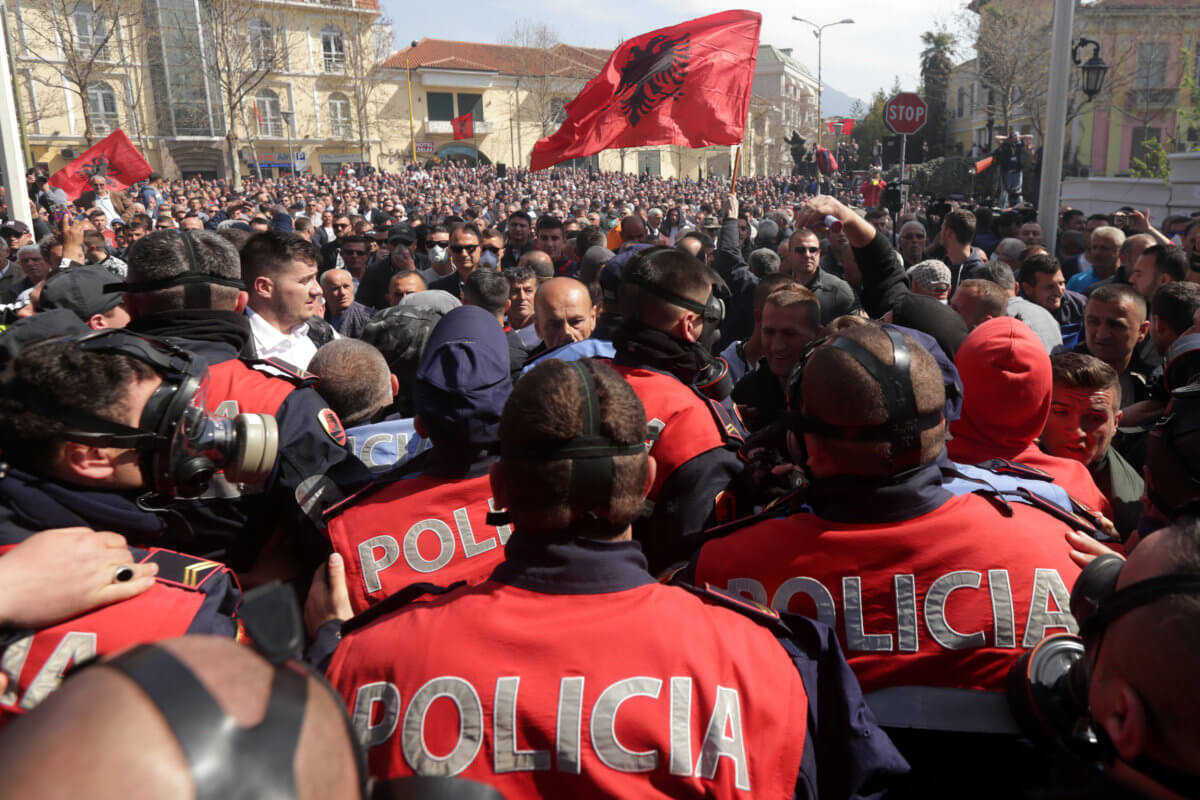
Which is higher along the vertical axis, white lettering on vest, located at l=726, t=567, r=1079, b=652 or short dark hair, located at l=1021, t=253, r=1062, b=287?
short dark hair, located at l=1021, t=253, r=1062, b=287

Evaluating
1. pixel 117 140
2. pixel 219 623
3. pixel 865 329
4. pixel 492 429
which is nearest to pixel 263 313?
pixel 492 429

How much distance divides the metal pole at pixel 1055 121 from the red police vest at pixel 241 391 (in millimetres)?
8914

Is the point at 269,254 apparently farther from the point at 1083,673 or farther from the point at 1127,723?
the point at 1127,723

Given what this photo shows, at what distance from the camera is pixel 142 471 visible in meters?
1.85

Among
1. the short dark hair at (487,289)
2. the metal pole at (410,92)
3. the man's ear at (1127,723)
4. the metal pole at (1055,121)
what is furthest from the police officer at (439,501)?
the metal pole at (410,92)

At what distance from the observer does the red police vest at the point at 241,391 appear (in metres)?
2.57

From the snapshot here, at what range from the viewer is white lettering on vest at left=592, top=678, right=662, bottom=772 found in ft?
4.57

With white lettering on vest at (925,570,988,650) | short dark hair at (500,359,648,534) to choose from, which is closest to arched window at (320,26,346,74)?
short dark hair at (500,359,648,534)

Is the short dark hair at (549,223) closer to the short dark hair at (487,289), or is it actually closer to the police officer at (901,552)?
the short dark hair at (487,289)

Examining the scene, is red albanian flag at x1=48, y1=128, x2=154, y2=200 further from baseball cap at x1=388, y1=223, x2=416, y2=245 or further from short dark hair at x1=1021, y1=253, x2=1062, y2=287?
short dark hair at x1=1021, y1=253, x2=1062, y2=287

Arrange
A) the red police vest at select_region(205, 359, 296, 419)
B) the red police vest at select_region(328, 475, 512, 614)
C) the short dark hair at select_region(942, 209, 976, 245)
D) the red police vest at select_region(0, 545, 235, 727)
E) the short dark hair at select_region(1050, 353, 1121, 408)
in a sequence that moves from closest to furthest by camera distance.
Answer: the red police vest at select_region(0, 545, 235, 727), the red police vest at select_region(328, 475, 512, 614), the red police vest at select_region(205, 359, 296, 419), the short dark hair at select_region(1050, 353, 1121, 408), the short dark hair at select_region(942, 209, 976, 245)

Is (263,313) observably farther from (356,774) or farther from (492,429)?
(356,774)

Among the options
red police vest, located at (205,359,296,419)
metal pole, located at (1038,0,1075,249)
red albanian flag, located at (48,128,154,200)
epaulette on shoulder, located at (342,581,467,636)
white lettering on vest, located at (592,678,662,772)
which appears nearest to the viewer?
white lettering on vest, located at (592,678,662,772)

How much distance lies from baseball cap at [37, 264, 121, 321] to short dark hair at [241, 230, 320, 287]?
554mm
